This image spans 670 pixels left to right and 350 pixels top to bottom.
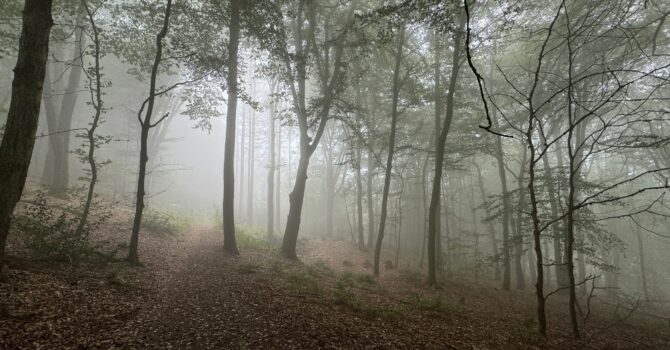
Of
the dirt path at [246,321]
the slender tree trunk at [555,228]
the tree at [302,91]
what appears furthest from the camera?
the tree at [302,91]

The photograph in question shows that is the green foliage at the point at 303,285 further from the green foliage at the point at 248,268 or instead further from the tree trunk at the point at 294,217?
the tree trunk at the point at 294,217

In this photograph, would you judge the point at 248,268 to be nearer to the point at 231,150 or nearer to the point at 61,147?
the point at 231,150

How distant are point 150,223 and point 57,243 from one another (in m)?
8.04

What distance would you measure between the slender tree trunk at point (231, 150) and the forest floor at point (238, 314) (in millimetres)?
2105

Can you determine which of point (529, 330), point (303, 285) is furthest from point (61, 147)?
point (529, 330)

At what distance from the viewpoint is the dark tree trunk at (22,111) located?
596cm

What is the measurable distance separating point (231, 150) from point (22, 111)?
7.93m

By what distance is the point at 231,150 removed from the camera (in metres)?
13.9

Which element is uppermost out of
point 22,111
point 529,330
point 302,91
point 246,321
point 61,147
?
point 302,91

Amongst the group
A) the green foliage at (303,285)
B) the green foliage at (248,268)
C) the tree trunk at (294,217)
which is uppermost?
the tree trunk at (294,217)

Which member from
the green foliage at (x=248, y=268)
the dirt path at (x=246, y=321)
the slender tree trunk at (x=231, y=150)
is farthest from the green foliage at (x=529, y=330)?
the slender tree trunk at (x=231, y=150)

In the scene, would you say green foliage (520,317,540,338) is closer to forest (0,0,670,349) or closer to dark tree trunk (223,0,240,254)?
forest (0,0,670,349)

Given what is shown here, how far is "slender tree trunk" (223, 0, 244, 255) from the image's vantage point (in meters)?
12.3

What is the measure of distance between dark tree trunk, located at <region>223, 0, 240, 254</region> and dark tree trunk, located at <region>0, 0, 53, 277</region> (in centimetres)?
622
